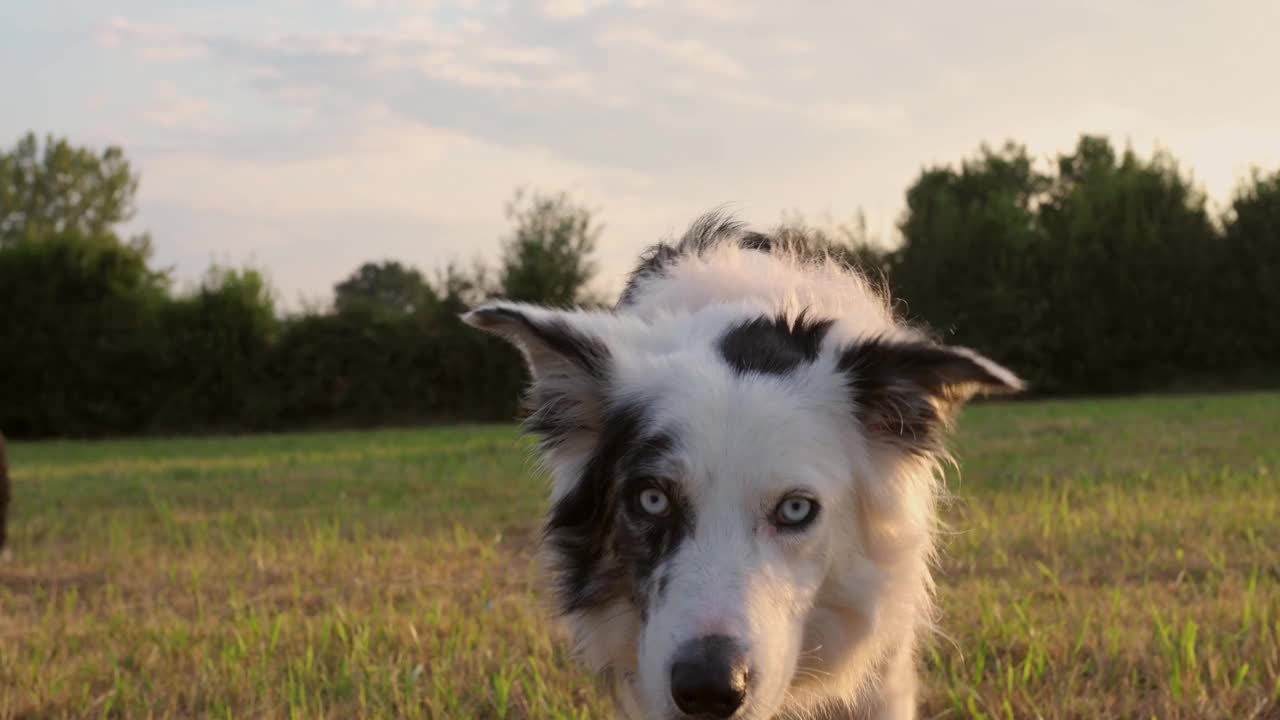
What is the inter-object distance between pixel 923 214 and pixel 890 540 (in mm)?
39274

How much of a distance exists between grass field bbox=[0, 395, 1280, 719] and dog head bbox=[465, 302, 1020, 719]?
26.1 inches

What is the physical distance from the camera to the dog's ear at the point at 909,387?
3.36 metres

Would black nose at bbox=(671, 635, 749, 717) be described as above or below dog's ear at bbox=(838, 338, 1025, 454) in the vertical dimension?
below

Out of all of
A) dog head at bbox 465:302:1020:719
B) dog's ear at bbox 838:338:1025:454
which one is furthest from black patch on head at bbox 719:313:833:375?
dog's ear at bbox 838:338:1025:454

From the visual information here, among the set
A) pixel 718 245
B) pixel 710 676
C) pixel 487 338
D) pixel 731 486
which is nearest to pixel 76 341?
pixel 487 338

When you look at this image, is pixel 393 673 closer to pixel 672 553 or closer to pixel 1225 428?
pixel 672 553

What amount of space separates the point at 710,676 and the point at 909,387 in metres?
1.26

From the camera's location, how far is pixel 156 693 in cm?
446

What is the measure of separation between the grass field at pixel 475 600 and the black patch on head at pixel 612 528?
2.08 ft

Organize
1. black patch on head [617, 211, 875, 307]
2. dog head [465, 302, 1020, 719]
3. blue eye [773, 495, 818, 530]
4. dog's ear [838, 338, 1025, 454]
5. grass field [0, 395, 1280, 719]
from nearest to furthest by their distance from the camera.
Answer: dog head [465, 302, 1020, 719] < blue eye [773, 495, 818, 530] < dog's ear [838, 338, 1025, 454] < grass field [0, 395, 1280, 719] < black patch on head [617, 211, 875, 307]

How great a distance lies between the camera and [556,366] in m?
3.60

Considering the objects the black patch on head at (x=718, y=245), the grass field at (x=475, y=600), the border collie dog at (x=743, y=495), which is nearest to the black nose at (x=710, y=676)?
the border collie dog at (x=743, y=495)

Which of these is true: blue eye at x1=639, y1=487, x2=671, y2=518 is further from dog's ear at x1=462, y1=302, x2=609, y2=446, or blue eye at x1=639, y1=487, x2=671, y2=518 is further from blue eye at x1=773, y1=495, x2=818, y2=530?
dog's ear at x1=462, y1=302, x2=609, y2=446

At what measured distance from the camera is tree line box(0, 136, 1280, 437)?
34938mm
